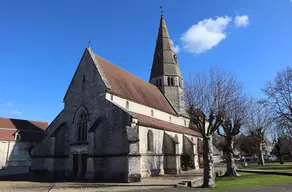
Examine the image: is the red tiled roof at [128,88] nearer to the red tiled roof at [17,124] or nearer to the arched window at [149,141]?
the arched window at [149,141]

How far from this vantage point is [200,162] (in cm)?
3198

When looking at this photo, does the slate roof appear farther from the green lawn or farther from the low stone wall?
the green lawn

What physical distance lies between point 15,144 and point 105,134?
73.1 ft

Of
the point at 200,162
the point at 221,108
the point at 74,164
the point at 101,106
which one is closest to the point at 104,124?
the point at 101,106

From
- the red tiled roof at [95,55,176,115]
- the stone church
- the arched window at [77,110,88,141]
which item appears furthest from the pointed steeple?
the arched window at [77,110,88,141]

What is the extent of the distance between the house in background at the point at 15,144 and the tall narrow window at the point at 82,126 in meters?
13.8

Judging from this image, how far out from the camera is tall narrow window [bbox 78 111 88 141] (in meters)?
22.5

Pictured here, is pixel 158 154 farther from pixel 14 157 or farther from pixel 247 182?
pixel 14 157

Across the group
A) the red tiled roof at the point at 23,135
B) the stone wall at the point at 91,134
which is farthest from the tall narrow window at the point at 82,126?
the red tiled roof at the point at 23,135

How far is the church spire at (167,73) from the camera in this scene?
3581 cm

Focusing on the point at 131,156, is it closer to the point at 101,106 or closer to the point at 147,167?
the point at 147,167

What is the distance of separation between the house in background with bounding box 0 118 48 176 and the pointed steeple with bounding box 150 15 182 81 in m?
22.4

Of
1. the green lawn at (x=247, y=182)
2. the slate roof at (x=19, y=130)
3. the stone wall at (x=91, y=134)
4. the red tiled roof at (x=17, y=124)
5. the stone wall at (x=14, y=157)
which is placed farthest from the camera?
the red tiled roof at (x=17, y=124)

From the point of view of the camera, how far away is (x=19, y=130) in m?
36.2
